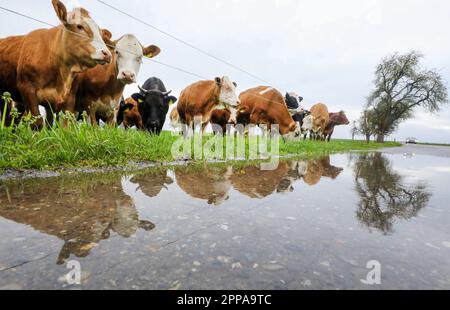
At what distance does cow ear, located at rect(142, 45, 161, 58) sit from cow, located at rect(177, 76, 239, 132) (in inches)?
115

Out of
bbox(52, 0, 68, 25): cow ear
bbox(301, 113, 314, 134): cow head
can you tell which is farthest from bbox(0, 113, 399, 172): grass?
bbox(301, 113, 314, 134): cow head

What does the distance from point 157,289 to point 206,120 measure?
9142 mm

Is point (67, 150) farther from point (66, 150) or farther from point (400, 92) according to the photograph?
point (400, 92)

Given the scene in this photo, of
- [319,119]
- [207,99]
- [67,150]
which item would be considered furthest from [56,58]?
[319,119]

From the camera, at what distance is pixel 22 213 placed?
5.07ft

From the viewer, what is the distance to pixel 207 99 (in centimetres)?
974

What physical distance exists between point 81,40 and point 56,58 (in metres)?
0.54

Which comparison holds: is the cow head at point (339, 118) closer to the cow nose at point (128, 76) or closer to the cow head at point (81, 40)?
the cow nose at point (128, 76)

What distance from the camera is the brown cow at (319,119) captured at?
77.7 ft

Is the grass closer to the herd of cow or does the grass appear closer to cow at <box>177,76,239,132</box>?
the herd of cow
